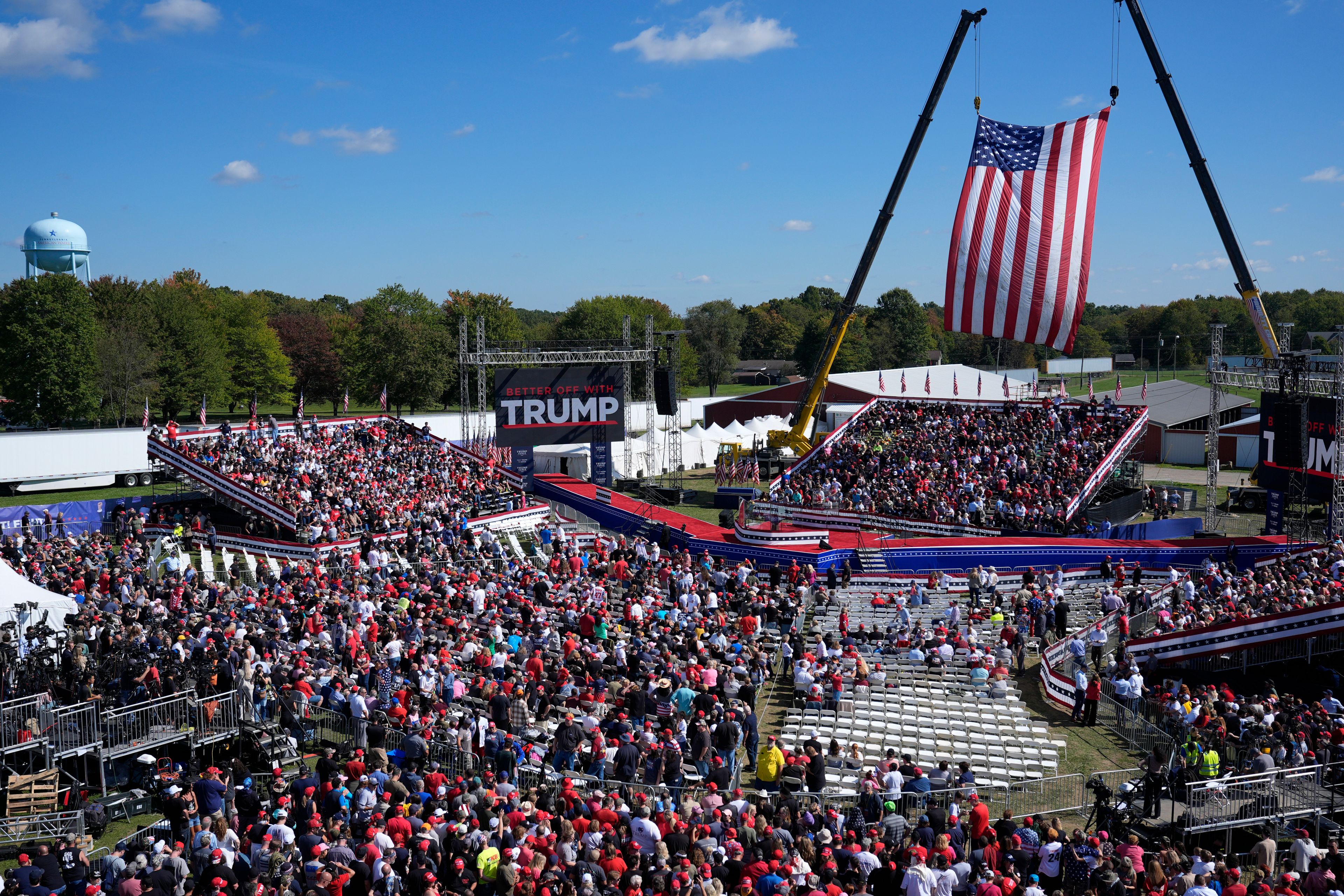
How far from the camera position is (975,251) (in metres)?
32.4

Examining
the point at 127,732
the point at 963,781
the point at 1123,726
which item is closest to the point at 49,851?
the point at 127,732

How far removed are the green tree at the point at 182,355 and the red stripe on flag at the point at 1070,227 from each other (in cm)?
4958

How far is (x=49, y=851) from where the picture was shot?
1038 cm

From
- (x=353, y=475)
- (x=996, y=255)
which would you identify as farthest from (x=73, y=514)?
(x=996, y=255)

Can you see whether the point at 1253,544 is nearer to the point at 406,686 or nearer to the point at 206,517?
the point at 406,686

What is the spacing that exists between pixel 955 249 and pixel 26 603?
27.6 metres

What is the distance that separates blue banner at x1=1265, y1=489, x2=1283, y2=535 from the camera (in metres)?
30.1

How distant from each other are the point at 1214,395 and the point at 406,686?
28288 mm

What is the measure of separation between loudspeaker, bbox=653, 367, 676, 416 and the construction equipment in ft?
17.0

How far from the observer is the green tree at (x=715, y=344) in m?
111

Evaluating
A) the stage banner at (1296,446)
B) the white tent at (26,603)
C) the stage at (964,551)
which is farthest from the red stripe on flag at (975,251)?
the white tent at (26,603)

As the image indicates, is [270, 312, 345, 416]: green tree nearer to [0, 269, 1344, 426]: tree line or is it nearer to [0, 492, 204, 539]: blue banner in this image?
[0, 269, 1344, 426]: tree line

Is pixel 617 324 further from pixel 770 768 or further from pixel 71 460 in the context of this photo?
pixel 770 768

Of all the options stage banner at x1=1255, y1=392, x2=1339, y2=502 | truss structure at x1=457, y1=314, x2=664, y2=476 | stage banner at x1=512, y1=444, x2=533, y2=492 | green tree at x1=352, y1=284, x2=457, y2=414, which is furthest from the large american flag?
green tree at x1=352, y1=284, x2=457, y2=414
